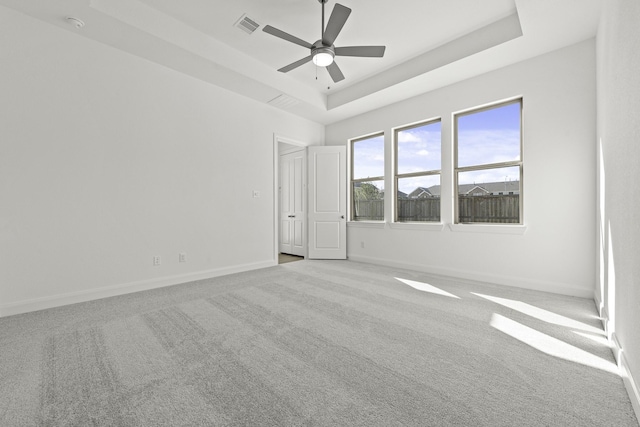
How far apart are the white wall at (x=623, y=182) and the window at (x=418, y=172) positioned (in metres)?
2.21

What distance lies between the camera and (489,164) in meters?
3.87

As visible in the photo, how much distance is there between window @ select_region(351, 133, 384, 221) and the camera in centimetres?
529

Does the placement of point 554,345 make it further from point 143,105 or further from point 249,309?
point 143,105

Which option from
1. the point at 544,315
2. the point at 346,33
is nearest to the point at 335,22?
the point at 346,33

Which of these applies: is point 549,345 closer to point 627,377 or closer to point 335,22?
point 627,377

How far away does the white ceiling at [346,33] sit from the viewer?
2740 mm

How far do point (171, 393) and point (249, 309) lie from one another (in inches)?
49.7

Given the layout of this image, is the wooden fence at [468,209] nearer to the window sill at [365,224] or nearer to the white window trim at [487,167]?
the white window trim at [487,167]

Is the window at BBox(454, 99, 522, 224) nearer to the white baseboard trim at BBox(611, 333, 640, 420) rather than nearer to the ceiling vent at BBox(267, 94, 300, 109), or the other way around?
the white baseboard trim at BBox(611, 333, 640, 420)

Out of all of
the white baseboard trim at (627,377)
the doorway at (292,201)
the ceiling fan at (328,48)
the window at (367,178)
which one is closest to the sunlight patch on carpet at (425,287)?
the white baseboard trim at (627,377)

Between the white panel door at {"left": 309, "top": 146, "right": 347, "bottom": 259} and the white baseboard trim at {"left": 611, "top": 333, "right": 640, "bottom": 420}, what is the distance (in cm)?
412

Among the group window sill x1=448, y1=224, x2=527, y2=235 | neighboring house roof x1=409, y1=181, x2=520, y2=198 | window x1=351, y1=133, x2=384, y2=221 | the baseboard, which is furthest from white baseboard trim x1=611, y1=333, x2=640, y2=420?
window x1=351, y1=133, x2=384, y2=221

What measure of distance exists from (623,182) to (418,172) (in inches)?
121

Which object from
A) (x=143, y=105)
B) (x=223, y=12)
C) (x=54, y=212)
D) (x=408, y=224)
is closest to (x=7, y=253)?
(x=54, y=212)
